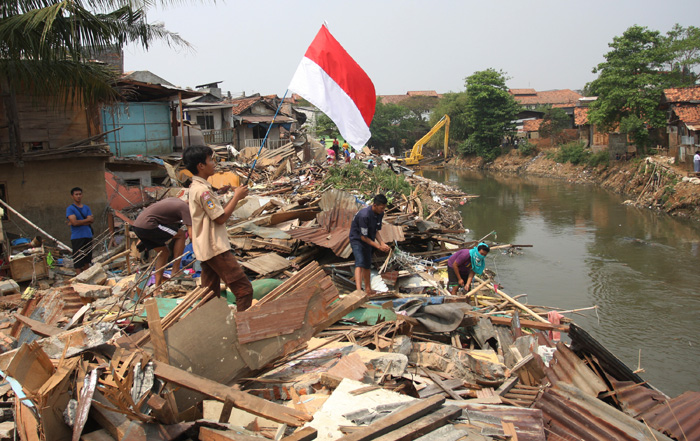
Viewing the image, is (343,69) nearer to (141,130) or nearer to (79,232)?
(79,232)

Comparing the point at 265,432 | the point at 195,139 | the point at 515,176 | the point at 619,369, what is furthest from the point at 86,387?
the point at 515,176

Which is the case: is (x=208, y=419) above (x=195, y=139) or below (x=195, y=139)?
below

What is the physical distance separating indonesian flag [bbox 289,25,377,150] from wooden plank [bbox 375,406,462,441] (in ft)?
13.3

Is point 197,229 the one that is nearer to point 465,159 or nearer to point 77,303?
point 77,303

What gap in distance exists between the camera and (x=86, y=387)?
3152mm

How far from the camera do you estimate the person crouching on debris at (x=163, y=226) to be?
6.18m

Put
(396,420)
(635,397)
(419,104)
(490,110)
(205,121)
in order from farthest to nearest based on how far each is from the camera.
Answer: (419,104) < (490,110) < (205,121) < (635,397) < (396,420)

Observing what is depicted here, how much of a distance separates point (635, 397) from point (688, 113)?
25.0 metres

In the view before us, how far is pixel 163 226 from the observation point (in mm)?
6207

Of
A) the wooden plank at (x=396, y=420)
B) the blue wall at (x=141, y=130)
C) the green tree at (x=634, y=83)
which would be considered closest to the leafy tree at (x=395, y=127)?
the green tree at (x=634, y=83)

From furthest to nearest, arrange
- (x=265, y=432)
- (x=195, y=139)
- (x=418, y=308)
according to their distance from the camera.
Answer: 1. (x=195, y=139)
2. (x=418, y=308)
3. (x=265, y=432)

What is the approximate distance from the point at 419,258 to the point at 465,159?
40459 mm

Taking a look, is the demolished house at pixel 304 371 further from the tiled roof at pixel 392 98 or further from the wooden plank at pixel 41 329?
the tiled roof at pixel 392 98

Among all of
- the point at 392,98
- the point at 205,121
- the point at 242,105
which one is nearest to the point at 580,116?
the point at 242,105
